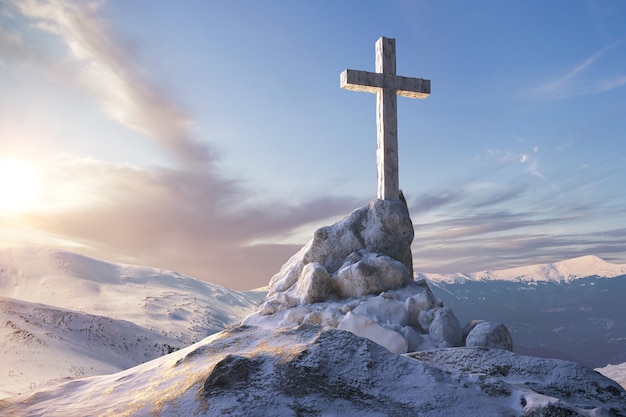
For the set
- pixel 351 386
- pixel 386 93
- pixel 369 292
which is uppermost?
pixel 386 93

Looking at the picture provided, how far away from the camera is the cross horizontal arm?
11828mm

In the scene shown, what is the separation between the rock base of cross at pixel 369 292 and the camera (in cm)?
862

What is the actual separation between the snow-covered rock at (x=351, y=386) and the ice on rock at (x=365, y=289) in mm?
3425

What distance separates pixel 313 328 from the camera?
17.2ft

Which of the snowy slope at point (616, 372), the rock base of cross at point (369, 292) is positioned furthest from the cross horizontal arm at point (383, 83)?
the snowy slope at point (616, 372)

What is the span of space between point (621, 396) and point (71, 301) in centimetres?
3363

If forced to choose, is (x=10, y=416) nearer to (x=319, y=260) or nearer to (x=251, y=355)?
(x=251, y=355)

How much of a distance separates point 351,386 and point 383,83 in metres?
9.40

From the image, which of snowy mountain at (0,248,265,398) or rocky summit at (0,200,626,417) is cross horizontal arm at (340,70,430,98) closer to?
rocky summit at (0,200,626,417)

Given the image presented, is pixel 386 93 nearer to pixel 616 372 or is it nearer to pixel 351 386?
pixel 616 372

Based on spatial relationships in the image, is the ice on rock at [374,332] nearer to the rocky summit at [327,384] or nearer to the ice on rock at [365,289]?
the ice on rock at [365,289]

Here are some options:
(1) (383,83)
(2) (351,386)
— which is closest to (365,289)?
(1) (383,83)

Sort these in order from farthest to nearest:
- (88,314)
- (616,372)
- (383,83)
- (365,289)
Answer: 1. (88,314)
2. (383,83)
3. (616,372)
4. (365,289)

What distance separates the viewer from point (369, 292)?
9.99 m
